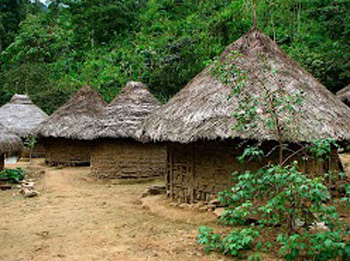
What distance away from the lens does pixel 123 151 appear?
11.6 metres

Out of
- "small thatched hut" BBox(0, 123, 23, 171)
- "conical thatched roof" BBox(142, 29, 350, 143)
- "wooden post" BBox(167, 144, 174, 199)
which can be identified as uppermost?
"conical thatched roof" BBox(142, 29, 350, 143)

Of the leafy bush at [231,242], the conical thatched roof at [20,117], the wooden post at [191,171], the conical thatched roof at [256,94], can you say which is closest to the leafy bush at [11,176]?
the conical thatched roof at [256,94]

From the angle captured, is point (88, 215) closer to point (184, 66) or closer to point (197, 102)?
point (197, 102)

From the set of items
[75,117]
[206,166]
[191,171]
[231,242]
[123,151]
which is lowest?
[231,242]

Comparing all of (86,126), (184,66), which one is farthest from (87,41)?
(86,126)

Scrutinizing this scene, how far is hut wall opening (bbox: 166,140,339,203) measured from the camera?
6.84 meters

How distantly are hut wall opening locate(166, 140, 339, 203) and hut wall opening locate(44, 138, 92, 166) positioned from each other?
7.74 metres

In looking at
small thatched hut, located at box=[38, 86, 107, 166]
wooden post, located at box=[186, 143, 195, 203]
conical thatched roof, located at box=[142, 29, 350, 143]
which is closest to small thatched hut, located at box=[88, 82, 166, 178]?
small thatched hut, located at box=[38, 86, 107, 166]

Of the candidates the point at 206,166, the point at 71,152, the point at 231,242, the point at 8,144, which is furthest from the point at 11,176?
the point at 231,242

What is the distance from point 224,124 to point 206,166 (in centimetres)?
114

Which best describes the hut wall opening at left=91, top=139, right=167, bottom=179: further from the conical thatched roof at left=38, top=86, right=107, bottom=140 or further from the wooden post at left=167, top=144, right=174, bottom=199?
the wooden post at left=167, top=144, right=174, bottom=199

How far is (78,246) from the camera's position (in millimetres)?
5324

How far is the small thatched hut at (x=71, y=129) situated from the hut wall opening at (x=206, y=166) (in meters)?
7.11

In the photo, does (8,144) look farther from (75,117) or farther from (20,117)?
(20,117)
